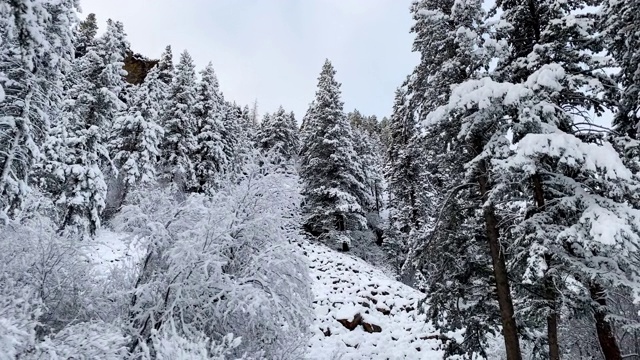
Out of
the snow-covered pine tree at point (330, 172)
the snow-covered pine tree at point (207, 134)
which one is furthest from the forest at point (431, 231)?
the snow-covered pine tree at point (207, 134)

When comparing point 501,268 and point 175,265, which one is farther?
point 501,268

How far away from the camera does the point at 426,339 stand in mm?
15422

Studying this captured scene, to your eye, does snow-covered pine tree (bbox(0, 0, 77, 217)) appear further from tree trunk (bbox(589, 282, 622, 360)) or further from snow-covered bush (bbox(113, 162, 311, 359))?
tree trunk (bbox(589, 282, 622, 360))

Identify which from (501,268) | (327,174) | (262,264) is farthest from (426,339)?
(327,174)

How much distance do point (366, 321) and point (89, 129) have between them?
17346 millimetres

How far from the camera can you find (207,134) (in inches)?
1135

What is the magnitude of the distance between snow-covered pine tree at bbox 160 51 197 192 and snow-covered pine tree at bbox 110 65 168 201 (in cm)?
88

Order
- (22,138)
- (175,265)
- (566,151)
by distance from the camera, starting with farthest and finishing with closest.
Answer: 1. (22,138)
2. (175,265)
3. (566,151)

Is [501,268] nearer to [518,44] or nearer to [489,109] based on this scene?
[489,109]

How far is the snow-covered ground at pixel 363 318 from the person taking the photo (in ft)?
47.7

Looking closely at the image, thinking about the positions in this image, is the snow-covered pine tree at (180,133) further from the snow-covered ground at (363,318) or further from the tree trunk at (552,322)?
the tree trunk at (552,322)

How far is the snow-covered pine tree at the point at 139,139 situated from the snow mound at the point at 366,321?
13495mm

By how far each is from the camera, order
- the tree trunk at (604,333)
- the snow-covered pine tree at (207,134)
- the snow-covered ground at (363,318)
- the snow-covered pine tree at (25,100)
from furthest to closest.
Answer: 1. the snow-covered pine tree at (207,134)
2. the snow-covered ground at (363,318)
3. the snow-covered pine tree at (25,100)
4. the tree trunk at (604,333)

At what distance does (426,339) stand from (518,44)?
11.0 meters
